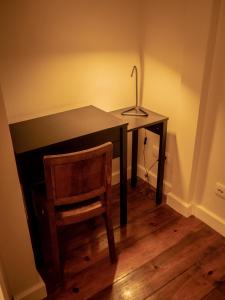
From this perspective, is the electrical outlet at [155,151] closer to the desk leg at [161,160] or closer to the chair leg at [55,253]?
the desk leg at [161,160]

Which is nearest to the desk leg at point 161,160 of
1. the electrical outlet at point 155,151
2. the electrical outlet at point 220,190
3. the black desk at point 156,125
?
the black desk at point 156,125

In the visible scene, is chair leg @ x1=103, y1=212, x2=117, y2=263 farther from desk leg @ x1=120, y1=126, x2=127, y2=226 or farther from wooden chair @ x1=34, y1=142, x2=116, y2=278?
desk leg @ x1=120, y1=126, x2=127, y2=226

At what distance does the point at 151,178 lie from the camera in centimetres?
271

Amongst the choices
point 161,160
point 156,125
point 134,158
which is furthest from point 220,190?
point 134,158

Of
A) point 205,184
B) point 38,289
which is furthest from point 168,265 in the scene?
point 38,289

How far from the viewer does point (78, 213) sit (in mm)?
1672

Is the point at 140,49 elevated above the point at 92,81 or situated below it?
above

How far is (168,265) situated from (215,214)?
1.92 ft

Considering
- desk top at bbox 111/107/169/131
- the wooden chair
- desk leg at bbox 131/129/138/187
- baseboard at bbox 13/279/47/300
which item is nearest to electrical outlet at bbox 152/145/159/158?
desk leg at bbox 131/129/138/187

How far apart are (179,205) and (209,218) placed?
26 centimetres

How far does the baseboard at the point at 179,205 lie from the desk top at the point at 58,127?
0.88 metres

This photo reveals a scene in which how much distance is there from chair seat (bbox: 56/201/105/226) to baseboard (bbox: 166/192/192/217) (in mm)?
856

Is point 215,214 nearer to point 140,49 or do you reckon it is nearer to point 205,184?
point 205,184

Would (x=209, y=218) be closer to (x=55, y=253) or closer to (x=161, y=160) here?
(x=161, y=160)
